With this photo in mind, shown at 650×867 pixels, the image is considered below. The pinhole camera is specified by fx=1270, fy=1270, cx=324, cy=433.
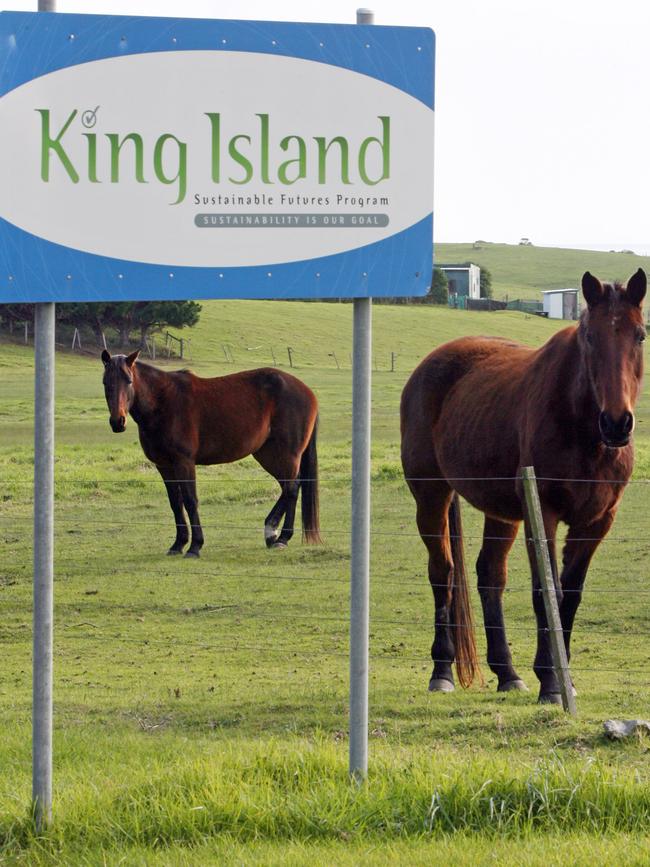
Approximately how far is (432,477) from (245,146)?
4.57 m

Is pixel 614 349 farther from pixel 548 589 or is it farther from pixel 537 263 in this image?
pixel 537 263

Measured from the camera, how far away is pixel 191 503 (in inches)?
561

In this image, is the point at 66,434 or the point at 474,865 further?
the point at 66,434

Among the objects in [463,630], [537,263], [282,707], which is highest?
[537,263]

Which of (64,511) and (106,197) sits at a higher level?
(106,197)

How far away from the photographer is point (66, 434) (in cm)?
2600

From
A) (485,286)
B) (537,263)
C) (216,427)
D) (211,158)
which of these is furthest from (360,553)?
(537,263)

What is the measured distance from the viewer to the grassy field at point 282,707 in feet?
13.3

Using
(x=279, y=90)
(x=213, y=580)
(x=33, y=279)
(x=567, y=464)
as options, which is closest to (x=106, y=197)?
(x=33, y=279)

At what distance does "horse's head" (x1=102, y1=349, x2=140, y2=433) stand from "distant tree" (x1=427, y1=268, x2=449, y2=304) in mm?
65778

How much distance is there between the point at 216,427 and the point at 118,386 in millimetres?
1829

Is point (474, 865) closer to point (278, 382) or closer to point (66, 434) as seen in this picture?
point (278, 382)

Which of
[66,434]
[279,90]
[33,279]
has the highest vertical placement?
[279,90]

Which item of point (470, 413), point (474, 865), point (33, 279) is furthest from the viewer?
point (470, 413)
